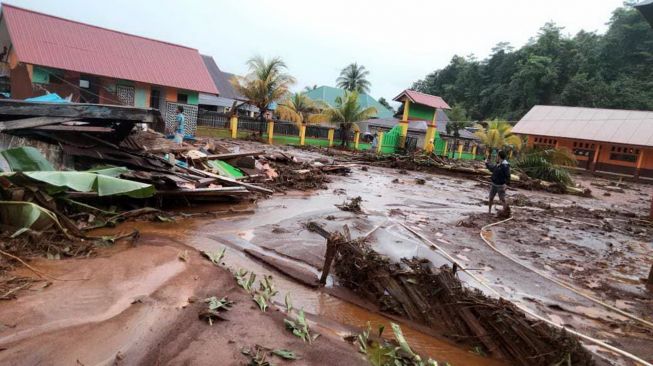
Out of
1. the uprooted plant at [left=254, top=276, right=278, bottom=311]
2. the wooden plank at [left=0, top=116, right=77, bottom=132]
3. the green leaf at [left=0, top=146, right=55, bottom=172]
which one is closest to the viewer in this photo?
the uprooted plant at [left=254, top=276, right=278, bottom=311]

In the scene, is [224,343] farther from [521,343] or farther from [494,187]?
[494,187]

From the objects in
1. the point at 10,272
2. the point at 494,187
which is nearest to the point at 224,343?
the point at 10,272

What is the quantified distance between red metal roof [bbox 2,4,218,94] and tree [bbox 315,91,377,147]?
31.4 feet

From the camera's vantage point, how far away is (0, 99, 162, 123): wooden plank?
250 inches

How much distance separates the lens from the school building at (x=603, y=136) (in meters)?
30.8

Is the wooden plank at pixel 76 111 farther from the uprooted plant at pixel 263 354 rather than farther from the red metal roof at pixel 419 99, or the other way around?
the red metal roof at pixel 419 99

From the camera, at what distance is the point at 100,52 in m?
21.6

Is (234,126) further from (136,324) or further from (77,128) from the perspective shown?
(136,324)

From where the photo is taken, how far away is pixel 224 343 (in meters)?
3.29

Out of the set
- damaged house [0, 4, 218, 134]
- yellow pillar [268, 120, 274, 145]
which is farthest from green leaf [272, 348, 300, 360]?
yellow pillar [268, 120, 274, 145]

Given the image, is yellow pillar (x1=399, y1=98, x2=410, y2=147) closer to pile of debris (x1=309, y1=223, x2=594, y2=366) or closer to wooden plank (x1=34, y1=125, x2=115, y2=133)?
wooden plank (x1=34, y1=125, x2=115, y2=133)

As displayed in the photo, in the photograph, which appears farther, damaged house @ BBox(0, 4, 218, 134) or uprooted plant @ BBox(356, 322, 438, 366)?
damaged house @ BBox(0, 4, 218, 134)

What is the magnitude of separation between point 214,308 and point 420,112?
2855 centimetres

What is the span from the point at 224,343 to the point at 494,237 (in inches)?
281
